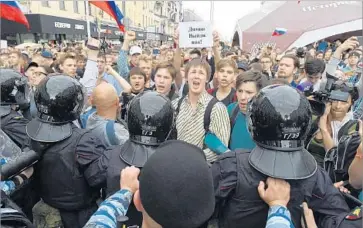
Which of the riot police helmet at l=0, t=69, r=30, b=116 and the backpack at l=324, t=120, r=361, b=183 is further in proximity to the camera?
the riot police helmet at l=0, t=69, r=30, b=116

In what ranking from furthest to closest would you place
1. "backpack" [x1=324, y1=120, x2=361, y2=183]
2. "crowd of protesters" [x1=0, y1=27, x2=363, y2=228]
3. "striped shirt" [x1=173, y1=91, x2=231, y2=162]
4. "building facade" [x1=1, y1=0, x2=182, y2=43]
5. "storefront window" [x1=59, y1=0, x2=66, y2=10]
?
"storefront window" [x1=59, y1=0, x2=66, y2=10]
"building facade" [x1=1, y1=0, x2=182, y2=43]
"striped shirt" [x1=173, y1=91, x2=231, y2=162]
"backpack" [x1=324, y1=120, x2=361, y2=183]
"crowd of protesters" [x1=0, y1=27, x2=363, y2=228]

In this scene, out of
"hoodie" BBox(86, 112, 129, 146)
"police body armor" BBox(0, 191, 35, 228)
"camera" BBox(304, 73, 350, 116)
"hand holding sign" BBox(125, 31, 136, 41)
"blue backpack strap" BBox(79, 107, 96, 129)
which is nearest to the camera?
"police body armor" BBox(0, 191, 35, 228)

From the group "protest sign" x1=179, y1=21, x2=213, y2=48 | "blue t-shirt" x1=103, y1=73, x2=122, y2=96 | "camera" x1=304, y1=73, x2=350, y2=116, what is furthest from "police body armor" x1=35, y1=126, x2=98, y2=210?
"protest sign" x1=179, y1=21, x2=213, y2=48

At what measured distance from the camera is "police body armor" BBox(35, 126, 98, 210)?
6.81 feet

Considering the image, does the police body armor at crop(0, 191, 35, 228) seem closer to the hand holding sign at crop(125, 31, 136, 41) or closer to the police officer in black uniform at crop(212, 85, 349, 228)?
the police officer in black uniform at crop(212, 85, 349, 228)

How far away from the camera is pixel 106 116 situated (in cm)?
267

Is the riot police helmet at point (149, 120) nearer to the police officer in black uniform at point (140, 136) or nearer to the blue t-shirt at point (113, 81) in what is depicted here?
the police officer in black uniform at point (140, 136)

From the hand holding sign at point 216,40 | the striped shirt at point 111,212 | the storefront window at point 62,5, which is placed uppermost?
the storefront window at point 62,5

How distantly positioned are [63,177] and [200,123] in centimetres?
119

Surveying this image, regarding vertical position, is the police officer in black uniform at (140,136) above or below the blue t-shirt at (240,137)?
above

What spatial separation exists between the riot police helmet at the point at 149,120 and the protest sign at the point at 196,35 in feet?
10.0

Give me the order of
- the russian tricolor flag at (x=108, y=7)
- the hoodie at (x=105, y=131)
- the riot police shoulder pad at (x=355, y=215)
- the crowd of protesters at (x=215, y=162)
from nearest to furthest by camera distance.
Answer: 1. the crowd of protesters at (x=215, y=162)
2. the riot police shoulder pad at (x=355, y=215)
3. the hoodie at (x=105, y=131)
4. the russian tricolor flag at (x=108, y=7)

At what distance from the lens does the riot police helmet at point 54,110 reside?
2078 millimetres

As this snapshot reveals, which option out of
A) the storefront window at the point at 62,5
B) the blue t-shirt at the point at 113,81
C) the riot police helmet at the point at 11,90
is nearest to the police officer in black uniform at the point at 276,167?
the riot police helmet at the point at 11,90
